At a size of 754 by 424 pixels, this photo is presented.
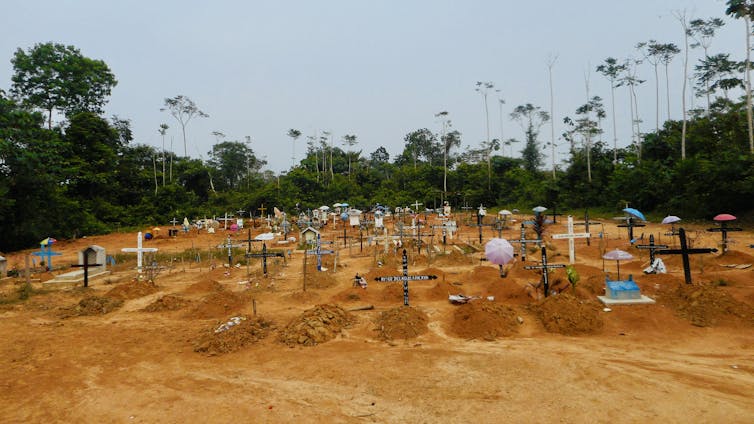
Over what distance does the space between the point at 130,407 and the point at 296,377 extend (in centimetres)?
297

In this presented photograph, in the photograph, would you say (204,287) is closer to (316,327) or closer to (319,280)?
(319,280)

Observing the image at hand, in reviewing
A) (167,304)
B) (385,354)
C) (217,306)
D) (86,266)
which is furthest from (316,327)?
(86,266)

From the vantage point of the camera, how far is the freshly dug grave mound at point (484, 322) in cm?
1030

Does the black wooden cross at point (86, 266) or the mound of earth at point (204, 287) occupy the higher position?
the black wooden cross at point (86, 266)

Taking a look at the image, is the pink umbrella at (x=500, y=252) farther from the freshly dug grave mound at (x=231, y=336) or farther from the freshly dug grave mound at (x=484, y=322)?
the freshly dug grave mound at (x=231, y=336)

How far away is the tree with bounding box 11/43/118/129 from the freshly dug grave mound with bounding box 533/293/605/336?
55.9 meters

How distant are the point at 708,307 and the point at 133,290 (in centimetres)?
2013

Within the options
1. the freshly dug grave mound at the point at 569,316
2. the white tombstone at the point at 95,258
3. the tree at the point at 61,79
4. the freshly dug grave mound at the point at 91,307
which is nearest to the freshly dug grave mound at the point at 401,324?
the freshly dug grave mound at the point at 569,316

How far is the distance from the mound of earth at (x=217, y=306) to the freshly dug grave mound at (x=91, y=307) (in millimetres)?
3260

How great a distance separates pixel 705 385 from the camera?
702 centimetres

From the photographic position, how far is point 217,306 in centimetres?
1337

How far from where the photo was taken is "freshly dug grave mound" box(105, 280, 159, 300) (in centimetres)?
1550

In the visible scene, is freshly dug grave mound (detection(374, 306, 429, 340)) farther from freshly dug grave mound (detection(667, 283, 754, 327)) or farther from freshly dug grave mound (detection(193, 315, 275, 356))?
freshly dug grave mound (detection(667, 283, 754, 327))

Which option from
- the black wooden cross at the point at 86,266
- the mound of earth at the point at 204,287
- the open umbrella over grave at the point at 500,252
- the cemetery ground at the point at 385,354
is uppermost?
the open umbrella over grave at the point at 500,252
